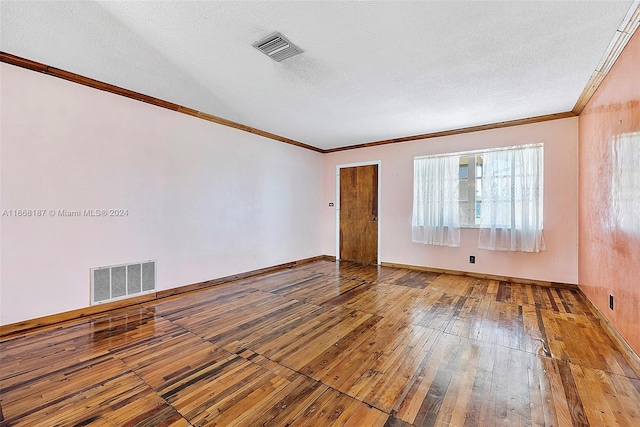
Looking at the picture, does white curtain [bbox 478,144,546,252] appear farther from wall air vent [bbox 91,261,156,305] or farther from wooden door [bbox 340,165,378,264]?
wall air vent [bbox 91,261,156,305]

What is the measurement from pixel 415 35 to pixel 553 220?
11.6ft

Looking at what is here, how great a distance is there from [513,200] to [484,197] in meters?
0.39

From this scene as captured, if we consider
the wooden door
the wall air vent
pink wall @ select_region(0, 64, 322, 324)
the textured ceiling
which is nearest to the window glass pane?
the textured ceiling

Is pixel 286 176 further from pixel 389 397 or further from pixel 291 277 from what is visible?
pixel 389 397

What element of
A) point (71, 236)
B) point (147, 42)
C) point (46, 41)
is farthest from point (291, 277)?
point (46, 41)

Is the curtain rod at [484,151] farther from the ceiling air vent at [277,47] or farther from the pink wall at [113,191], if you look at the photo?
the ceiling air vent at [277,47]

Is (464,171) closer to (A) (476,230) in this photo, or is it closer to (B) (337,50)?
(A) (476,230)

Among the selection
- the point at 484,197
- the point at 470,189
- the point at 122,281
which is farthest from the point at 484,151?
the point at 122,281

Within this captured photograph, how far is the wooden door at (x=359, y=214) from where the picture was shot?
5746 mm

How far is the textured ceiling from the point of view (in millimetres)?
2031

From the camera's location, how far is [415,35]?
224 centimetres

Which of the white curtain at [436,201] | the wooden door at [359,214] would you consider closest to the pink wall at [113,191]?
the wooden door at [359,214]

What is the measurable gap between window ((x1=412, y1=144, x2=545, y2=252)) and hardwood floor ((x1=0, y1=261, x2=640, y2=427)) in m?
1.20

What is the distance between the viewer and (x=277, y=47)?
2.40m
